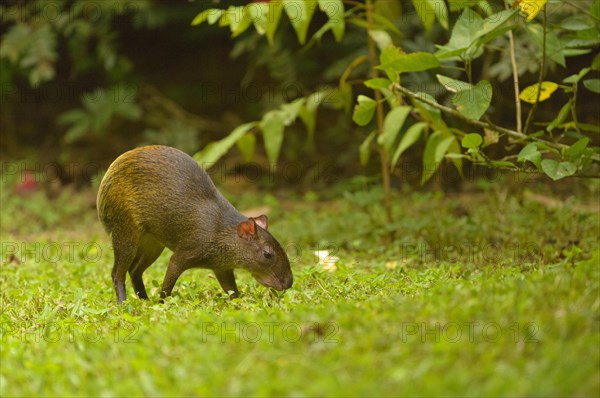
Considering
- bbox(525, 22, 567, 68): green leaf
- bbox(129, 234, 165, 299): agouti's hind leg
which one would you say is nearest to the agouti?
bbox(129, 234, 165, 299): agouti's hind leg

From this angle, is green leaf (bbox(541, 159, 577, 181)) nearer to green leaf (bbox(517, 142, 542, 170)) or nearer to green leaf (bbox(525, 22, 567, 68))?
green leaf (bbox(517, 142, 542, 170))

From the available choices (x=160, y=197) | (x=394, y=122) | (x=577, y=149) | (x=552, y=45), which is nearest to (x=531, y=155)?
(x=577, y=149)

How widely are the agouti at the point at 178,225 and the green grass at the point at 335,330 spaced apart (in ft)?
0.55

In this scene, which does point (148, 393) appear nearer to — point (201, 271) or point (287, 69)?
point (201, 271)

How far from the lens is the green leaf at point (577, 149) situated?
4664mm

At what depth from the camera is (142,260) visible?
5.36 meters

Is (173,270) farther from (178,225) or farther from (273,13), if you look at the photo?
(273,13)

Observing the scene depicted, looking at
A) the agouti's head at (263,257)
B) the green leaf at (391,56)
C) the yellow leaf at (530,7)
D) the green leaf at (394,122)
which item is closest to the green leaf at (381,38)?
the green leaf at (394,122)

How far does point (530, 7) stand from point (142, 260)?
9.44ft

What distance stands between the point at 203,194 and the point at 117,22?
21.2ft

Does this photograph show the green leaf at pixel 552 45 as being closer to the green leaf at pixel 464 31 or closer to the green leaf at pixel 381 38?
the green leaf at pixel 464 31

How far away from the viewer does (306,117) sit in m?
6.39

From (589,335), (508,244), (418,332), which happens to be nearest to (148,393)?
(418,332)

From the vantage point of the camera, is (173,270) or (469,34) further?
(173,270)
